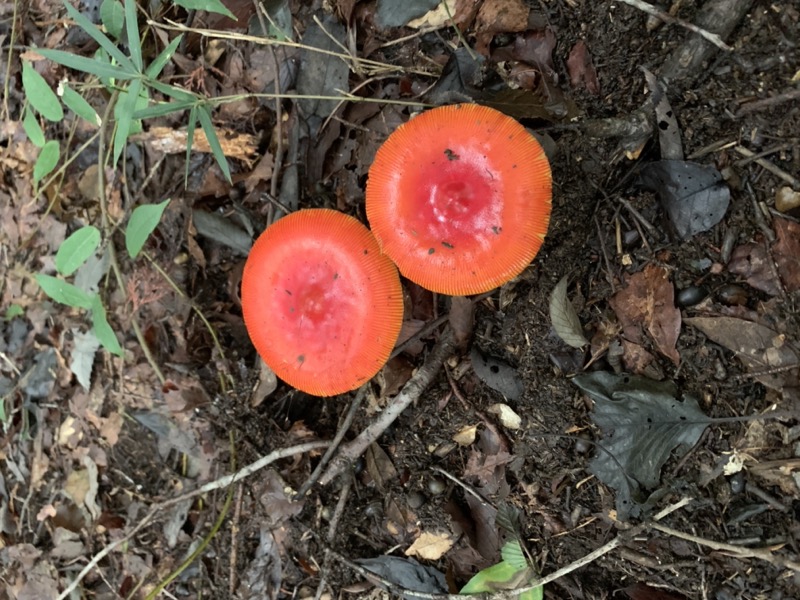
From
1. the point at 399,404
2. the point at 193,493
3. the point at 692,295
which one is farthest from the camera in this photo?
the point at 193,493

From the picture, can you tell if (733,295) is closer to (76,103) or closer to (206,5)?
(206,5)

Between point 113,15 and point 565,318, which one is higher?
point 113,15

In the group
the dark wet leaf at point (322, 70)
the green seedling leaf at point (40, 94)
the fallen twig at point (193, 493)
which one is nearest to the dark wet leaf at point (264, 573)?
the fallen twig at point (193, 493)

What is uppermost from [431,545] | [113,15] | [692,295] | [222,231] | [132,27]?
[132,27]

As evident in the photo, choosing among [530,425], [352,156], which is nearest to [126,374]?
[352,156]

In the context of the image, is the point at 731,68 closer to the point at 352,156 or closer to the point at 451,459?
the point at 352,156

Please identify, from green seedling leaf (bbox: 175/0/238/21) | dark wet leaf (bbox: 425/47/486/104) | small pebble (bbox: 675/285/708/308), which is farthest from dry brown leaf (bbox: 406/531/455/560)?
green seedling leaf (bbox: 175/0/238/21)

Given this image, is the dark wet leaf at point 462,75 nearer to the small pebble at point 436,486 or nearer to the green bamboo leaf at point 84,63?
the green bamboo leaf at point 84,63

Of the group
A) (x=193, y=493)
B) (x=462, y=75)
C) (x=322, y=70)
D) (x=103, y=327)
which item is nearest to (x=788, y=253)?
(x=462, y=75)
